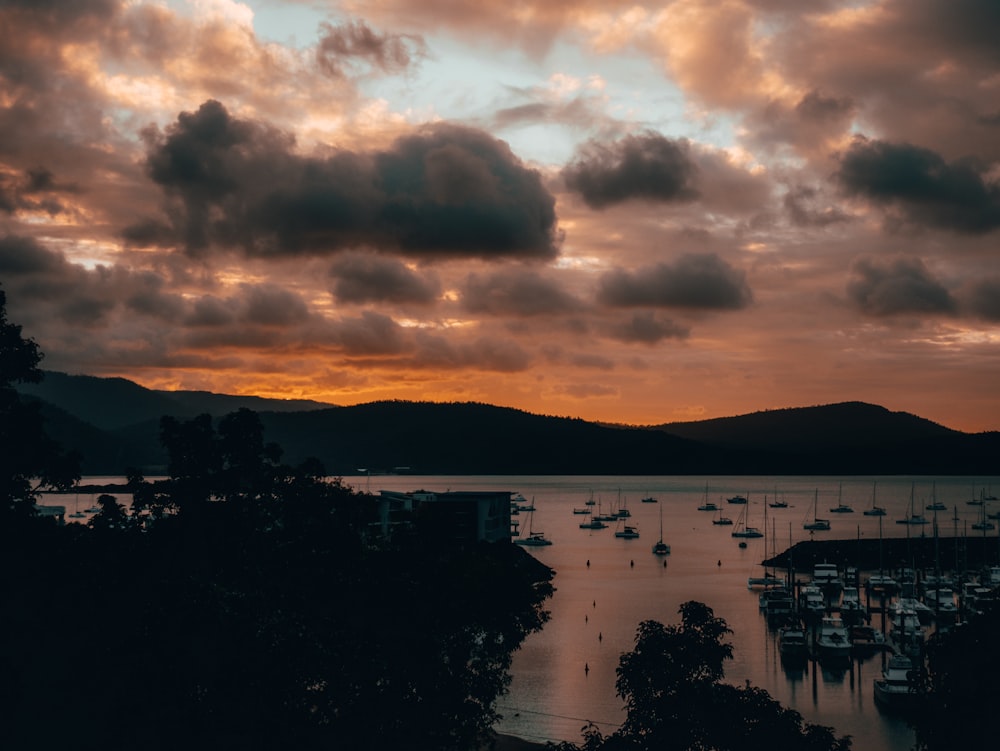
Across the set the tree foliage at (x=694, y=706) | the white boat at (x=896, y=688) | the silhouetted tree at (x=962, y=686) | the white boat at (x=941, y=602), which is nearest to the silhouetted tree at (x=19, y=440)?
the tree foliage at (x=694, y=706)

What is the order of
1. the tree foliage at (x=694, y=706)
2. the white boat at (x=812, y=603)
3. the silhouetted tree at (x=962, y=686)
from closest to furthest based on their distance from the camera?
the tree foliage at (x=694, y=706), the silhouetted tree at (x=962, y=686), the white boat at (x=812, y=603)

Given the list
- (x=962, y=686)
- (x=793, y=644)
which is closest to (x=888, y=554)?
(x=793, y=644)

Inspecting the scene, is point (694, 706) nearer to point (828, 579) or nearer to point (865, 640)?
point (865, 640)

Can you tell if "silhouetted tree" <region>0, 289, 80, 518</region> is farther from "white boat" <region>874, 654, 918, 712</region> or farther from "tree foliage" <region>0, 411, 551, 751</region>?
"white boat" <region>874, 654, 918, 712</region>

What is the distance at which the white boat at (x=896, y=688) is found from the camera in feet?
202

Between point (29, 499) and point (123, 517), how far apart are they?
2628 mm

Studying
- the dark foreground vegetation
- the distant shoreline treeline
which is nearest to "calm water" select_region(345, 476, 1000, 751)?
the distant shoreline treeline

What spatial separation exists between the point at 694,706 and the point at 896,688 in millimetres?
51507

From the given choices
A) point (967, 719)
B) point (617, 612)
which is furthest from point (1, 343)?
point (617, 612)

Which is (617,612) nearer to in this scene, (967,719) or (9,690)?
(967,719)

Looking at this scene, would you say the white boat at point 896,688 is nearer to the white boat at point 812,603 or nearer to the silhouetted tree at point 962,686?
the white boat at point 812,603

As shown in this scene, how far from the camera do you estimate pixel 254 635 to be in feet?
74.1

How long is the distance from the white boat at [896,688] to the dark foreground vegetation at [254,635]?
36553mm

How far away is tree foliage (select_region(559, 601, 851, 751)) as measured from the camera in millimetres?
17672
